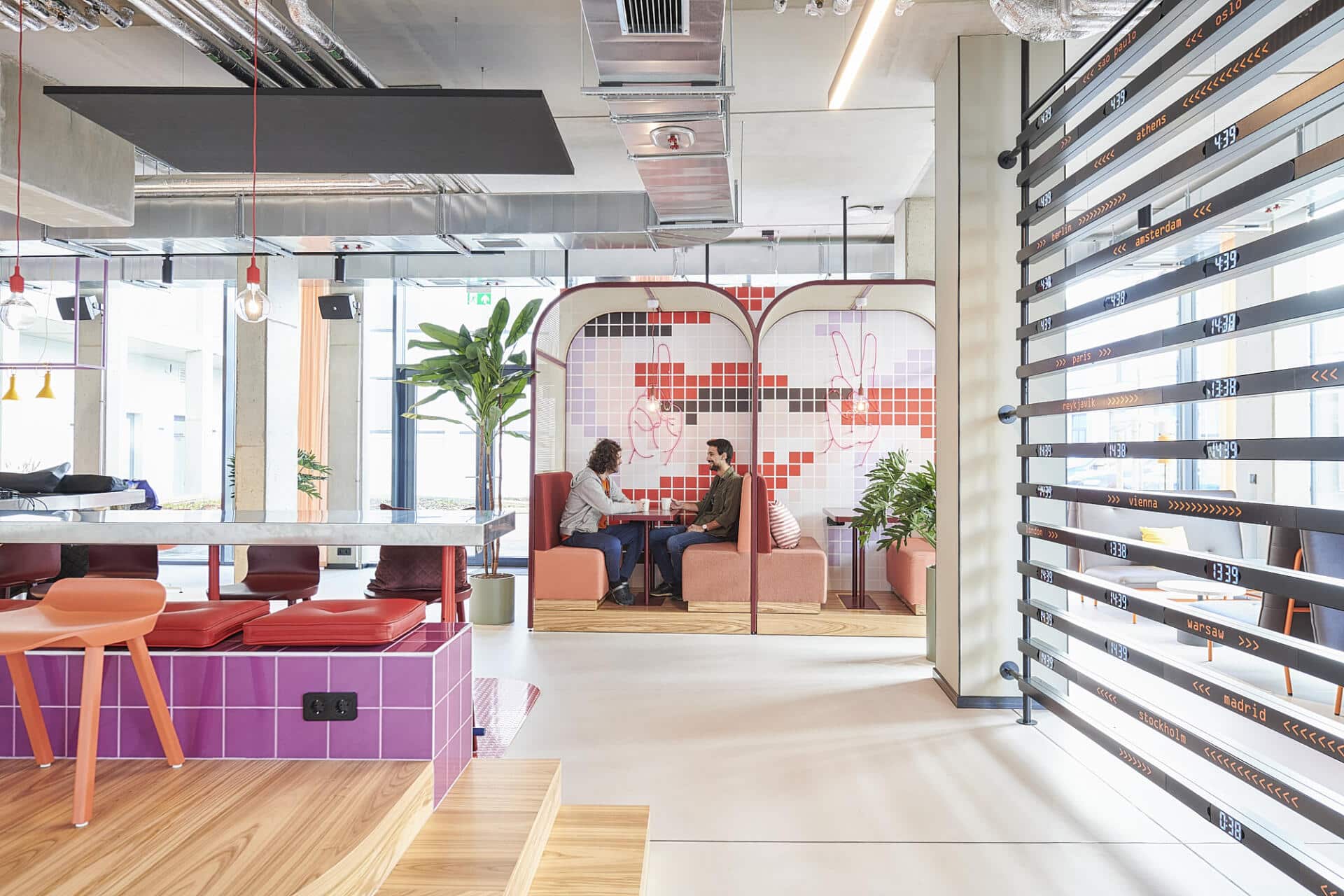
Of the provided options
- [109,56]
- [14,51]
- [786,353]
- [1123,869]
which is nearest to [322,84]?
[109,56]

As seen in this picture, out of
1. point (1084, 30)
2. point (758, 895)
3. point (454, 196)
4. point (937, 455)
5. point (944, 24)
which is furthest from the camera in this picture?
point (454, 196)

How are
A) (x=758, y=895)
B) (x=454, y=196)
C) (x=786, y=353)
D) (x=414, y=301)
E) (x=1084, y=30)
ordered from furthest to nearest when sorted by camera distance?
1. (x=414, y=301)
2. (x=786, y=353)
3. (x=454, y=196)
4. (x=1084, y=30)
5. (x=758, y=895)

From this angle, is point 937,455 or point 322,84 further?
point 937,455

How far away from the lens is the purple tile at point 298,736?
8.14ft

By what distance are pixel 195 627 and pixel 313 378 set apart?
7051mm

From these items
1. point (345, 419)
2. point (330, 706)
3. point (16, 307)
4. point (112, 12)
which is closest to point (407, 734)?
point (330, 706)

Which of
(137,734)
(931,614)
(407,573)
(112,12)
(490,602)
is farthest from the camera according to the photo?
(490,602)

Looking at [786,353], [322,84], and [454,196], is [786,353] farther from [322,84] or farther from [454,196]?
[322,84]

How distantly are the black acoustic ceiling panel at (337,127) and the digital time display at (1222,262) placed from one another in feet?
9.07

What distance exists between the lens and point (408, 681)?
247 cm

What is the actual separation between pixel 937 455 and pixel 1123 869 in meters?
2.43

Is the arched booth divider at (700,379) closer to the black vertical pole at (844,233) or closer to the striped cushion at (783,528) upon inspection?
the striped cushion at (783,528)

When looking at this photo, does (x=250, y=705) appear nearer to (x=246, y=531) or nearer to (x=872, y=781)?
(x=246, y=531)

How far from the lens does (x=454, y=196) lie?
6508mm
